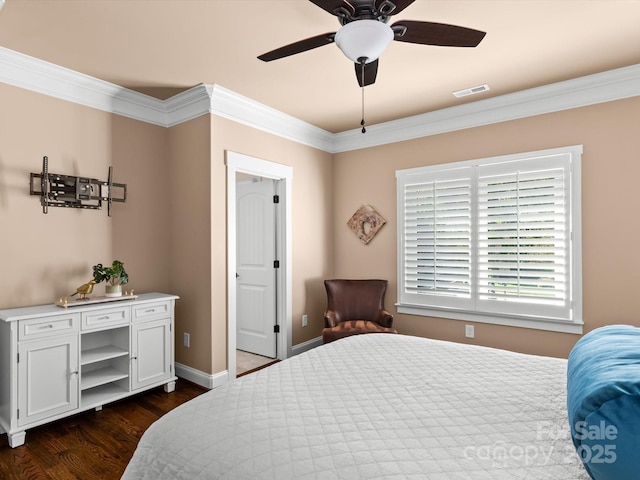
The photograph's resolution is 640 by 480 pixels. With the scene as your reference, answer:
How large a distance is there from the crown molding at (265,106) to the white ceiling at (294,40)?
0.11 m

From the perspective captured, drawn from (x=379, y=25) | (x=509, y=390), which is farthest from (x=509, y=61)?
(x=509, y=390)

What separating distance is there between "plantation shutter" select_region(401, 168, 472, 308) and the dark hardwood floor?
2.67 metres

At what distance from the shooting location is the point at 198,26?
233 cm

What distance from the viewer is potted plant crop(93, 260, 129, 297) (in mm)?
3012

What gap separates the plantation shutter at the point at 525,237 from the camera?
3213 mm

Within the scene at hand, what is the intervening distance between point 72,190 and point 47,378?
1466mm

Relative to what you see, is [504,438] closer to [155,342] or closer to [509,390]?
[509,390]

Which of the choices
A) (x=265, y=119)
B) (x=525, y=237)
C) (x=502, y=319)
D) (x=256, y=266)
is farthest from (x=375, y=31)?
(x=256, y=266)

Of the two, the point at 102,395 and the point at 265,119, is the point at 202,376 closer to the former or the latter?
the point at 102,395

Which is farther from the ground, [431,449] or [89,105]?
[89,105]

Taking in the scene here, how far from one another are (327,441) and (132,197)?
3175mm

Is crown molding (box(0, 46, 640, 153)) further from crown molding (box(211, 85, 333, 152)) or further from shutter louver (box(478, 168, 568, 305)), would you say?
shutter louver (box(478, 168, 568, 305))

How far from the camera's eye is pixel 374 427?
118 centimetres

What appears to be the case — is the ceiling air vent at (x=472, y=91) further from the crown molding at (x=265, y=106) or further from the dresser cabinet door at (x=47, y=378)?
the dresser cabinet door at (x=47, y=378)
